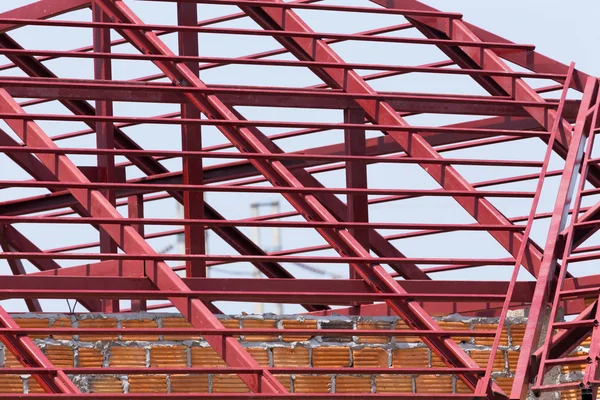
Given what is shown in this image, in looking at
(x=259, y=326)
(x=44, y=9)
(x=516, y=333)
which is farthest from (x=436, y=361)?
(x=44, y=9)

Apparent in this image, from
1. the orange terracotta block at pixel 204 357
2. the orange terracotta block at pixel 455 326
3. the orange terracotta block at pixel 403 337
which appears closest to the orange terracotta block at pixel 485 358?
the orange terracotta block at pixel 455 326

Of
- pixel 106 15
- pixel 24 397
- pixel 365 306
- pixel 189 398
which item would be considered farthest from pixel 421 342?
pixel 106 15

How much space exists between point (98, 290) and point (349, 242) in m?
1.97

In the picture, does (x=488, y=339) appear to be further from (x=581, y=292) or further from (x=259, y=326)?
(x=259, y=326)

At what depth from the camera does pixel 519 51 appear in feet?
40.2

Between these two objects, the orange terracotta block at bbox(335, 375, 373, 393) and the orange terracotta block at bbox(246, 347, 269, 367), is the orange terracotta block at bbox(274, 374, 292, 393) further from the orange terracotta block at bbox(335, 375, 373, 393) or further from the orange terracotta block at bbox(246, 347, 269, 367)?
the orange terracotta block at bbox(335, 375, 373, 393)

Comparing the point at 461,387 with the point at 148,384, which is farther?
the point at 461,387

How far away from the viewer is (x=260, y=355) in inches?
398

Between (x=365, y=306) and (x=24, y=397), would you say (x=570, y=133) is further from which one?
(x=24, y=397)

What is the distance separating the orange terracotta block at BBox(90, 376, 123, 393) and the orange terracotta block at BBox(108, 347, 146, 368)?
0.36 feet

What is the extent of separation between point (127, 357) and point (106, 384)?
0.25m

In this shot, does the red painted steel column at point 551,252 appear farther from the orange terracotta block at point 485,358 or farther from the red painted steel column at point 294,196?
the orange terracotta block at point 485,358

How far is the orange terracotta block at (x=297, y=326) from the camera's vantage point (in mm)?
10203

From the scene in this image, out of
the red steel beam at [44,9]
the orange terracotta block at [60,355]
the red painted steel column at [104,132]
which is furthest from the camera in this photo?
the red steel beam at [44,9]
